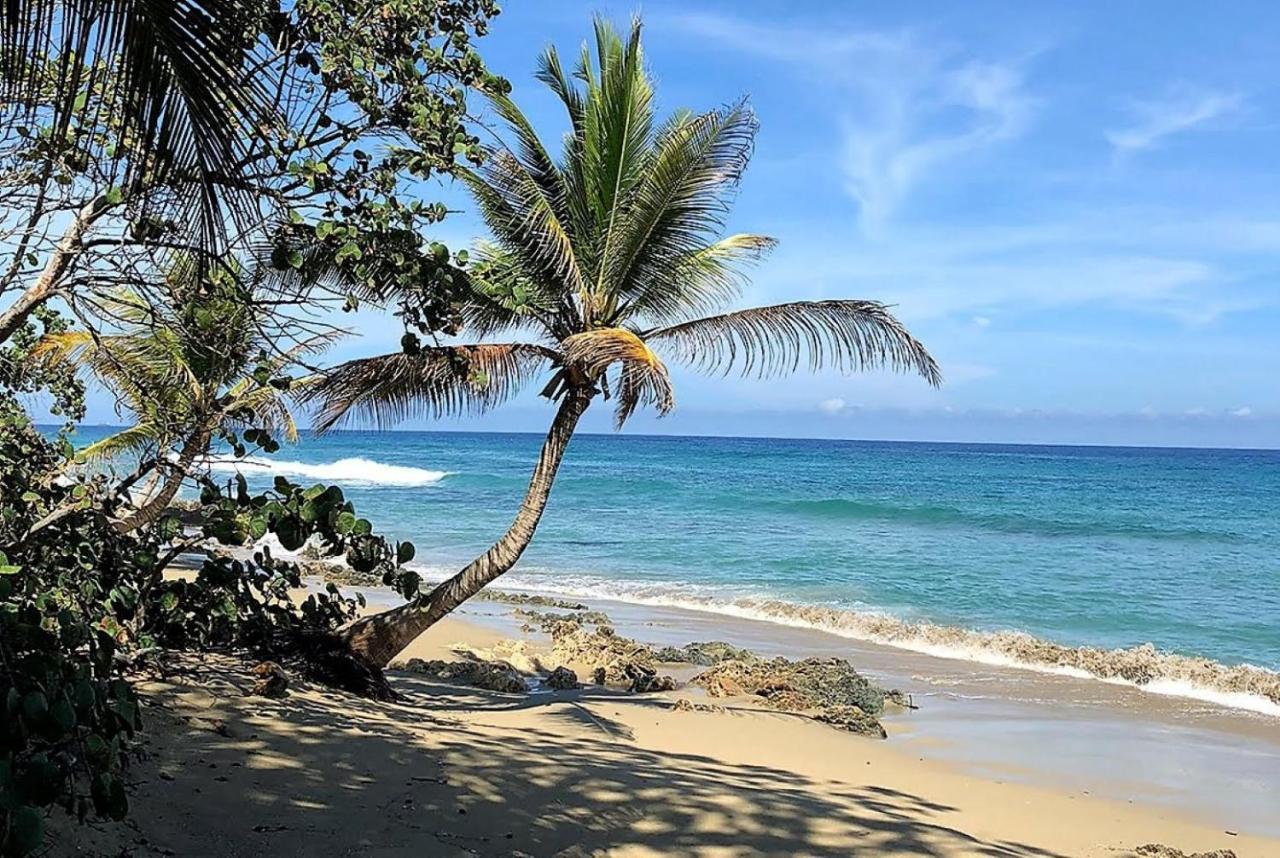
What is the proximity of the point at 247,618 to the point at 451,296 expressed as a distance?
99.2 inches

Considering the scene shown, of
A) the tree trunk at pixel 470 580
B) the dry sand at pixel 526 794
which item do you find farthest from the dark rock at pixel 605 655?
the tree trunk at pixel 470 580

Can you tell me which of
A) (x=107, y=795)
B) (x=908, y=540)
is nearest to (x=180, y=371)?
(x=107, y=795)

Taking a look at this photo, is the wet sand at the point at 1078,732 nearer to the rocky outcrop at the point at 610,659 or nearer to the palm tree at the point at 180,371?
the rocky outcrop at the point at 610,659

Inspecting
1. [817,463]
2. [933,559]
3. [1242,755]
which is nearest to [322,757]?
[1242,755]

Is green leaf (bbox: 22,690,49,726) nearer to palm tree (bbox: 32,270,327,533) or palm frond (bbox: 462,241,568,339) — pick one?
palm tree (bbox: 32,270,327,533)

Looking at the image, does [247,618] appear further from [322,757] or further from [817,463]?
[817,463]

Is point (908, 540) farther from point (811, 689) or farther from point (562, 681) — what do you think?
point (562, 681)

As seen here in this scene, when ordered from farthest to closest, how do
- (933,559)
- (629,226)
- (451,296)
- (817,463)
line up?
(817,463) → (933,559) → (629,226) → (451,296)

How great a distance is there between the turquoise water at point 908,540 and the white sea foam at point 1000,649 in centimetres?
Answer: 34

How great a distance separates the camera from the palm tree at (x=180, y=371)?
4559 mm

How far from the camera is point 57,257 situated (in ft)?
14.0

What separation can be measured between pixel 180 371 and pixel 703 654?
646 centimetres

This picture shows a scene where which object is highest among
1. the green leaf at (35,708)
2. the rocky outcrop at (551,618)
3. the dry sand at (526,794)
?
the green leaf at (35,708)

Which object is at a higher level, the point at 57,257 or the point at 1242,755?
the point at 57,257
